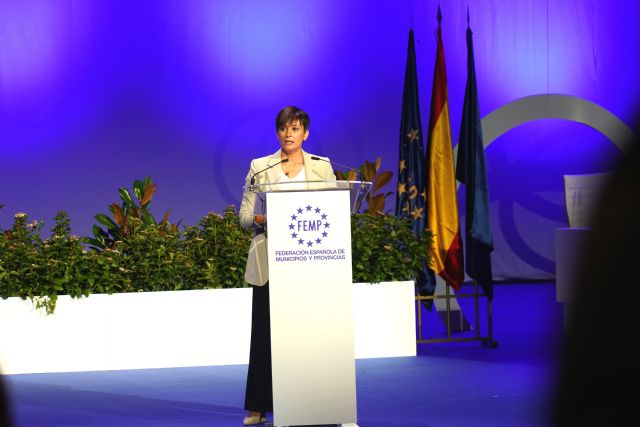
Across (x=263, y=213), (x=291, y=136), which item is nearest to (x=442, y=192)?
(x=291, y=136)

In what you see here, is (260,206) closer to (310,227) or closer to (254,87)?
(310,227)

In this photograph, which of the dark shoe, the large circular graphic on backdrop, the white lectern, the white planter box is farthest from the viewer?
the large circular graphic on backdrop

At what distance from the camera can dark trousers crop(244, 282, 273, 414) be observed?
4.40 meters

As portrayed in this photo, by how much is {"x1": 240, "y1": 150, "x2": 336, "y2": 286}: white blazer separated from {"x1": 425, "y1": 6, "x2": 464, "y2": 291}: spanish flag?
2772 millimetres

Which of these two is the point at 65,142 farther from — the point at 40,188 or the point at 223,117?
the point at 223,117

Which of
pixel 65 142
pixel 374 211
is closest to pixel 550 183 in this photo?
pixel 374 211

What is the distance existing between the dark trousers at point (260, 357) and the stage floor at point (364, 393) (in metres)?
0.23

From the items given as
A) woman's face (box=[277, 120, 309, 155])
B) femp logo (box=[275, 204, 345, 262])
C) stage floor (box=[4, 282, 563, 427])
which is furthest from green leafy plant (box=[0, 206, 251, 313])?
femp logo (box=[275, 204, 345, 262])

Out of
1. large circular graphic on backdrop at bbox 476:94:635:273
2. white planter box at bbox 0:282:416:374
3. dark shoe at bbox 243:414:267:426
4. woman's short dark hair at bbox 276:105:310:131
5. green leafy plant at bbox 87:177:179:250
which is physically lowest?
dark shoe at bbox 243:414:267:426

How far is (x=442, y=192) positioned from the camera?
710 centimetres

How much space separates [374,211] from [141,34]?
14.5 ft

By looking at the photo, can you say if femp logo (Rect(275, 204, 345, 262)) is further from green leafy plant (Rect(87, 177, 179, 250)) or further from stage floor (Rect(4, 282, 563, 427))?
green leafy plant (Rect(87, 177, 179, 250))

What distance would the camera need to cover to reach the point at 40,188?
10367mm

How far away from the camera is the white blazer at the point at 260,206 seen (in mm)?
4293
